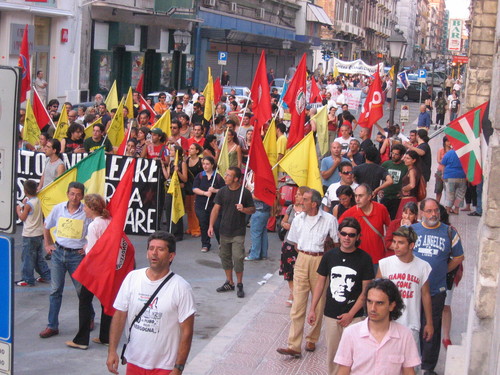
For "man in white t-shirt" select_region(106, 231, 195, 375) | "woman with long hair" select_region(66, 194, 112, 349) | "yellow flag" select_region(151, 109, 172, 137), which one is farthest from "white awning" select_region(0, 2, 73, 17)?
"man in white t-shirt" select_region(106, 231, 195, 375)

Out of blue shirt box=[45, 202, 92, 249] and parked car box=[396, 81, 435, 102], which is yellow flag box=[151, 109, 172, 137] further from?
parked car box=[396, 81, 435, 102]

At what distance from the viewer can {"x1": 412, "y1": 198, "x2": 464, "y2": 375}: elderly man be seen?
286 inches

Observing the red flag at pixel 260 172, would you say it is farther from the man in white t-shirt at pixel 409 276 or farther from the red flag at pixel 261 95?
the man in white t-shirt at pixel 409 276

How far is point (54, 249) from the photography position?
841 centimetres

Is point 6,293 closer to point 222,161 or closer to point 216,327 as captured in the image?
point 216,327

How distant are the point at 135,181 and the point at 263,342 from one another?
14.9ft

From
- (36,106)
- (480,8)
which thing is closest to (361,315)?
(36,106)

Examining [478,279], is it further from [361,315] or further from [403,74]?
[403,74]

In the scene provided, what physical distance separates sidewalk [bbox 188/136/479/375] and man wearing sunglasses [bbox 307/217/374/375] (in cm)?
102

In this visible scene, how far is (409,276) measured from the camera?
257 inches

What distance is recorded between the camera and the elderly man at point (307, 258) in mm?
8000

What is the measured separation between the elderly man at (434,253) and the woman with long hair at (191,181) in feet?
20.6

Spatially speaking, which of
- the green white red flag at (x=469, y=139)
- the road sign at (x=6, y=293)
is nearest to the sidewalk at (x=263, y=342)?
the green white red flag at (x=469, y=139)

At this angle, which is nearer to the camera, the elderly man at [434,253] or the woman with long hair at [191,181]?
the elderly man at [434,253]
